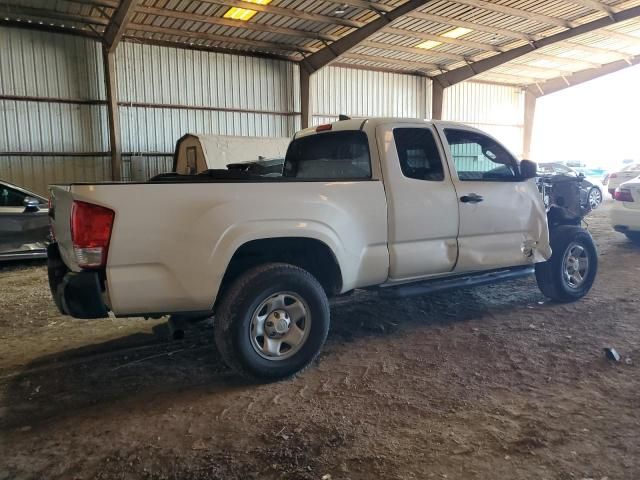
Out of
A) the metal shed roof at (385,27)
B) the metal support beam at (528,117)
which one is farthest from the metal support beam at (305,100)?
the metal support beam at (528,117)

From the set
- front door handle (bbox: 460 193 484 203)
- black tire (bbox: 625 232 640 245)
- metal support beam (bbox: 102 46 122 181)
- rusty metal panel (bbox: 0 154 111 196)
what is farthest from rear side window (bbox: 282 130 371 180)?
rusty metal panel (bbox: 0 154 111 196)

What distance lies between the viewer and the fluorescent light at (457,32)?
16.1 m

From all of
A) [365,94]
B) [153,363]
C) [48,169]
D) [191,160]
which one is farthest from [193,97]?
[153,363]

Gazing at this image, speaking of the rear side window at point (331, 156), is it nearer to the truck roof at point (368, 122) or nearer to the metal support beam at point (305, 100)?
the truck roof at point (368, 122)

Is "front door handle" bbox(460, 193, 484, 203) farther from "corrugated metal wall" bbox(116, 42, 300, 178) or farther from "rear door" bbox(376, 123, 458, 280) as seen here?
"corrugated metal wall" bbox(116, 42, 300, 178)

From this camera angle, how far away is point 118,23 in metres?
12.5

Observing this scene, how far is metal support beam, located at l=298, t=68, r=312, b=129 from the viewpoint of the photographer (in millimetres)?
17453

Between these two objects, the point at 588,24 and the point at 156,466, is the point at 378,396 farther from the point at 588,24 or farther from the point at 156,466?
the point at 588,24

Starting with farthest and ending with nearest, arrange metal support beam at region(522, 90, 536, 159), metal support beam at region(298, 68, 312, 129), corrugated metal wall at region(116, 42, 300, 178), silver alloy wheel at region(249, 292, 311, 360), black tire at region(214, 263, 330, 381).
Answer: metal support beam at region(522, 90, 536, 159) < metal support beam at region(298, 68, 312, 129) < corrugated metal wall at region(116, 42, 300, 178) < silver alloy wheel at region(249, 292, 311, 360) < black tire at region(214, 263, 330, 381)

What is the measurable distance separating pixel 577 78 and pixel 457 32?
9902 millimetres

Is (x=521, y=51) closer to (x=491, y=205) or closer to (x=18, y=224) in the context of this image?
(x=491, y=205)

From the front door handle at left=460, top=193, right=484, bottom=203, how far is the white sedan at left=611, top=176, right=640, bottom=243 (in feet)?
18.2

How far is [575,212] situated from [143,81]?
41.8 feet

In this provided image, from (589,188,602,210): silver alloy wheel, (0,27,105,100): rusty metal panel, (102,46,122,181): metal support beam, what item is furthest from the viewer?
(589,188,602,210): silver alloy wheel
